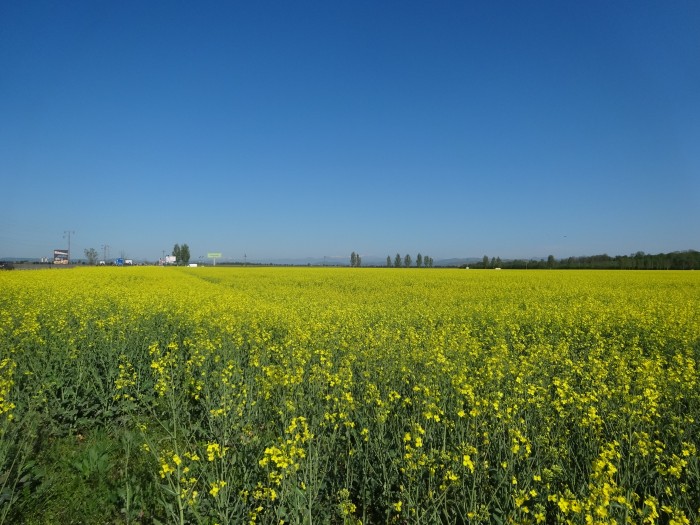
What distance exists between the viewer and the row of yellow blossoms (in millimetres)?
3225

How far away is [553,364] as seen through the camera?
677 cm

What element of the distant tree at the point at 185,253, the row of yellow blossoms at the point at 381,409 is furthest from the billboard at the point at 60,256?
the row of yellow blossoms at the point at 381,409

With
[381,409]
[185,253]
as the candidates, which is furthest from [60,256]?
[381,409]

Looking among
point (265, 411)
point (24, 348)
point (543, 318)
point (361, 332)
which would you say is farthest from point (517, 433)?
point (543, 318)

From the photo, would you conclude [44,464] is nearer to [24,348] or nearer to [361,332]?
[24,348]

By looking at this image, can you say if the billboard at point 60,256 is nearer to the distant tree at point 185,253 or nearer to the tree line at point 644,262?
the distant tree at point 185,253

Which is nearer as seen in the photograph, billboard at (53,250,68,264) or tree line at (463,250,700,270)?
tree line at (463,250,700,270)

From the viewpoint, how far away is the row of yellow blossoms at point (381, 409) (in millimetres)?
3225

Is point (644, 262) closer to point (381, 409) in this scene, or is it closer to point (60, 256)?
point (381, 409)

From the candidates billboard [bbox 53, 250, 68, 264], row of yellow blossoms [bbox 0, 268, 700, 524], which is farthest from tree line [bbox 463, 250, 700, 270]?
billboard [bbox 53, 250, 68, 264]

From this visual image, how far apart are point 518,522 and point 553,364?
475cm

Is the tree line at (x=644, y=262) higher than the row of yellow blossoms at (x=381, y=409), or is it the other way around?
the tree line at (x=644, y=262)

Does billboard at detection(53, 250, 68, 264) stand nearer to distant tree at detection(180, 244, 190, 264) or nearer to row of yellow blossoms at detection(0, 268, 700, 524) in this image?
distant tree at detection(180, 244, 190, 264)

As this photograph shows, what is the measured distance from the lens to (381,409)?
13.3 ft
